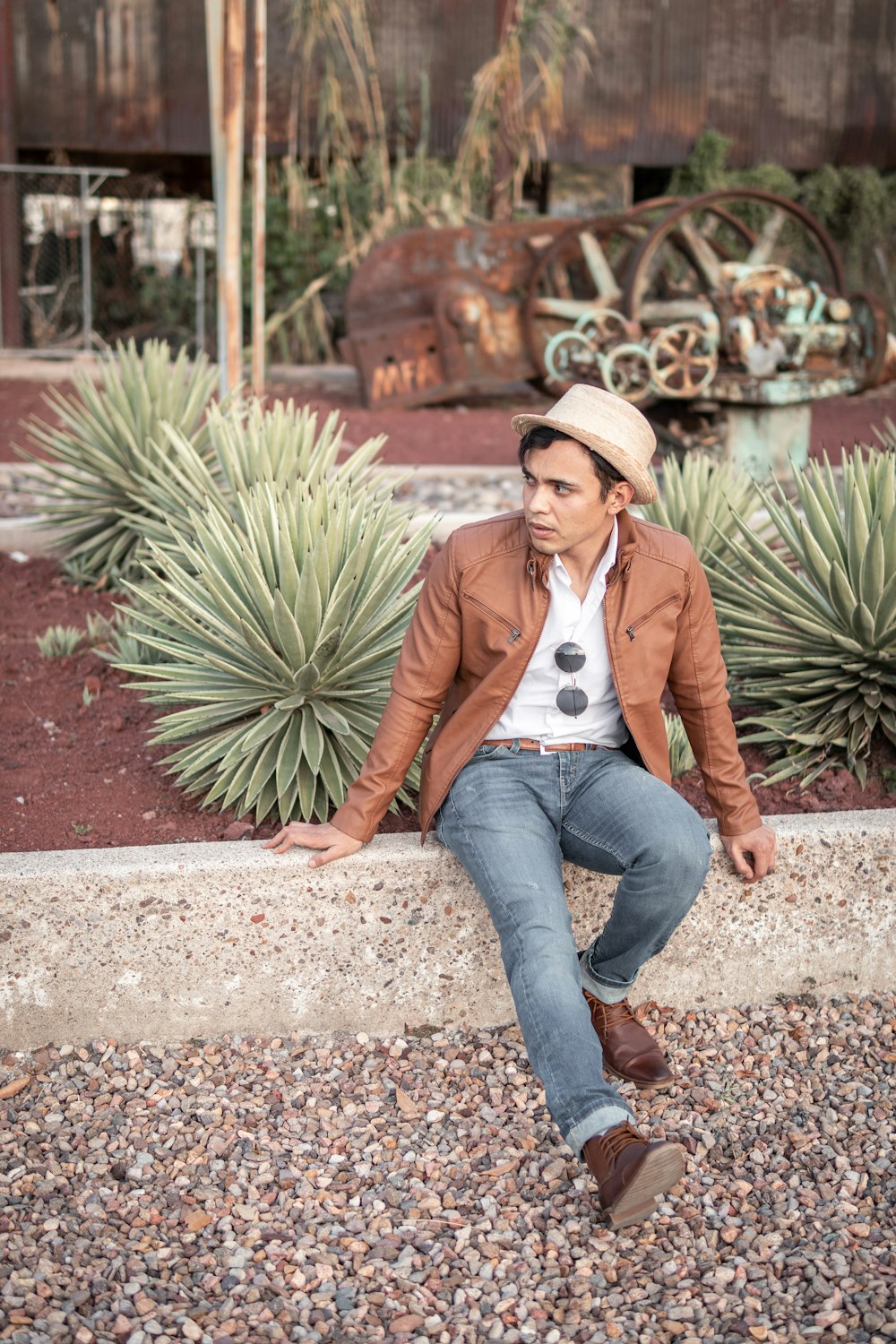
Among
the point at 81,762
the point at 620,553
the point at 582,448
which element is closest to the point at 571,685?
the point at 620,553

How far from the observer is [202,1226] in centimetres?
262

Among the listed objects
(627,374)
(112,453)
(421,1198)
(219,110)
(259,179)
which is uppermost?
(219,110)

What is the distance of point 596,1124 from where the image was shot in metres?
2.57

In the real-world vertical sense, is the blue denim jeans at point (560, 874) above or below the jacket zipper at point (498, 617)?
below

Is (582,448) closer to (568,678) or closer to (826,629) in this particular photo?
(568,678)

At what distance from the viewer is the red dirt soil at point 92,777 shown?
3588 mm

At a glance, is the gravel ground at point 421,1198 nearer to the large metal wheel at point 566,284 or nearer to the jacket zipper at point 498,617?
the jacket zipper at point 498,617

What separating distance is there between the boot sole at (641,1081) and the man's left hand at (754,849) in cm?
52

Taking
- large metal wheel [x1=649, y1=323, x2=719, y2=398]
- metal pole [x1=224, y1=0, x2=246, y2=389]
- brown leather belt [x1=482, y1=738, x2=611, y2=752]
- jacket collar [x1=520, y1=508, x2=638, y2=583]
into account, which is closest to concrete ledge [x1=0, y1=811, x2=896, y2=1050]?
brown leather belt [x1=482, y1=738, x2=611, y2=752]

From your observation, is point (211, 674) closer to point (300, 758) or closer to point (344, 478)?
point (300, 758)

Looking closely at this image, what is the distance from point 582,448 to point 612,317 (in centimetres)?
709

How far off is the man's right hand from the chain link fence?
40.7 ft

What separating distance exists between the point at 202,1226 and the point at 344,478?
2.45 metres

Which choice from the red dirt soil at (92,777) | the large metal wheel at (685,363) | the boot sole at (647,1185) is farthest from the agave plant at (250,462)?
the large metal wheel at (685,363)
